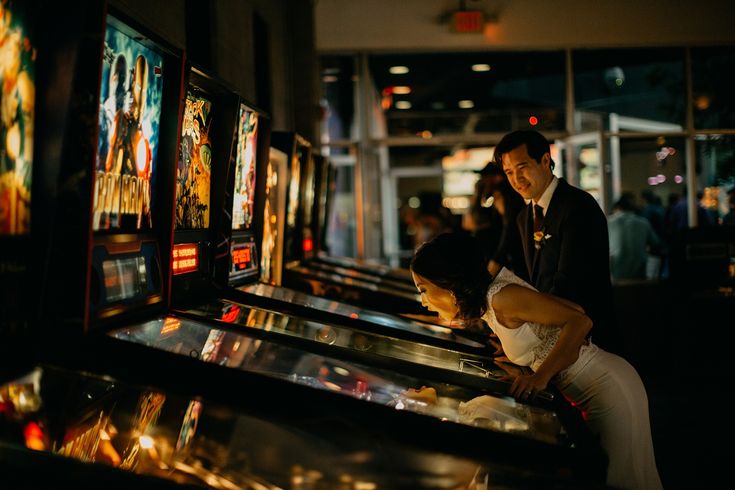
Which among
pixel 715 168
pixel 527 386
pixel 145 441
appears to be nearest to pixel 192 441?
pixel 145 441

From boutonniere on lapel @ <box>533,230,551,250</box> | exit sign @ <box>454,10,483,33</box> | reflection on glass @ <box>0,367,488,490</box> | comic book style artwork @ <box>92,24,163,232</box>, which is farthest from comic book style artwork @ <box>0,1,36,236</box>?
exit sign @ <box>454,10,483,33</box>

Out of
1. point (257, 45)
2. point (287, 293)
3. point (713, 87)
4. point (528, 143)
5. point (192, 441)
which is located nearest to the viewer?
point (192, 441)

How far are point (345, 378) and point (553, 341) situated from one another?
68 cm

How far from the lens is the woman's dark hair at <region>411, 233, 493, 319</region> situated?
2.32m

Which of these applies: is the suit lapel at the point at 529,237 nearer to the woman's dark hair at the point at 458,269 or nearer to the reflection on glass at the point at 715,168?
the woman's dark hair at the point at 458,269

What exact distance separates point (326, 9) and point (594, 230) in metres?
6.63

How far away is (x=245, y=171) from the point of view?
11.3 feet

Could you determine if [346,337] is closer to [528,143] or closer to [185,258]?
[185,258]

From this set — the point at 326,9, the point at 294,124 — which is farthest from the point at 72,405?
the point at 326,9

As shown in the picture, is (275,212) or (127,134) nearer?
Answer: (127,134)

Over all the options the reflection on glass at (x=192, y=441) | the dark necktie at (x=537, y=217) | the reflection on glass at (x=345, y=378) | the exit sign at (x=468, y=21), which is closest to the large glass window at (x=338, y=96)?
the exit sign at (x=468, y=21)

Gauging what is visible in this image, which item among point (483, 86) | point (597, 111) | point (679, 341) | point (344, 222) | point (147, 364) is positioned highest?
point (483, 86)

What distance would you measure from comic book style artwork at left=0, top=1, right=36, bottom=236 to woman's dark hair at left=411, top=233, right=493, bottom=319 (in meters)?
1.09

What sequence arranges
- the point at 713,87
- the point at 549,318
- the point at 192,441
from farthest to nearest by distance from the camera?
the point at 713,87 → the point at 549,318 → the point at 192,441
